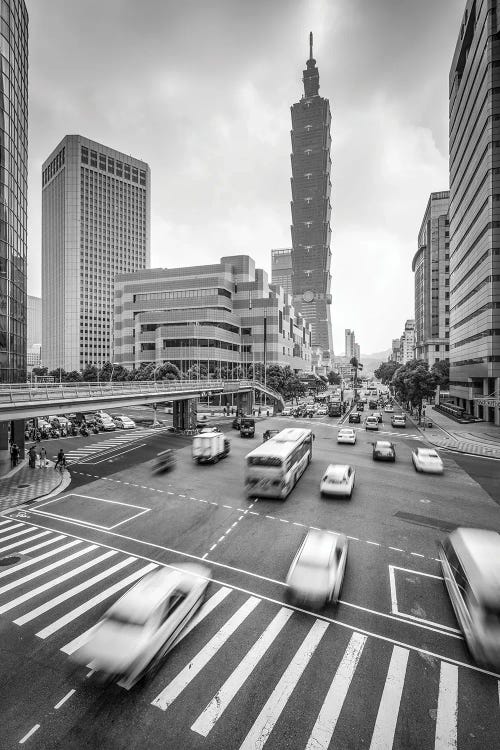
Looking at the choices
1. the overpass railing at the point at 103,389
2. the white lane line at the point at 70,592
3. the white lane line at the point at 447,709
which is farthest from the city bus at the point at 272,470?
the overpass railing at the point at 103,389

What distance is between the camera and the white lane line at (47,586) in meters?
12.5

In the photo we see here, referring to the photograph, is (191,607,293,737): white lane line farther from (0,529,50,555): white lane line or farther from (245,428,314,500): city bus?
(0,529,50,555): white lane line

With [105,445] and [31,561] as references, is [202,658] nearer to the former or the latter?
[31,561]

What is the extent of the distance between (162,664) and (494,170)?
2654 inches

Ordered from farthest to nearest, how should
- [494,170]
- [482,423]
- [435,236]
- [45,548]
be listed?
[435,236], [482,423], [494,170], [45,548]

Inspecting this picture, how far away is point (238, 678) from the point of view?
366 inches

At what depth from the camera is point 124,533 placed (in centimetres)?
1855

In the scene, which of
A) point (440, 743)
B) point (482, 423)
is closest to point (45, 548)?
point (440, 743)

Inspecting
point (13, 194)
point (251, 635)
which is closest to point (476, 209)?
point (13, 194)

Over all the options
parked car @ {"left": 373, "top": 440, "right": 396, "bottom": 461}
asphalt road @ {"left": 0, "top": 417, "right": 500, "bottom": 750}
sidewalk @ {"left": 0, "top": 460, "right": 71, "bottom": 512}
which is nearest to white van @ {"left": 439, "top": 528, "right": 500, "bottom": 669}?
asphalt road @ {"left": 0, "top": 417, "right": 500, "bottom": 750}

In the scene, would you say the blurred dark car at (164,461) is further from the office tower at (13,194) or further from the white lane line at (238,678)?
the white lane line at (238,678)

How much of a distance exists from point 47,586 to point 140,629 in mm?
6413

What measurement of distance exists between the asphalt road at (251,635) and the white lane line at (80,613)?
0.06m

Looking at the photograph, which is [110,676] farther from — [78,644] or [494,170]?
[494,170]
